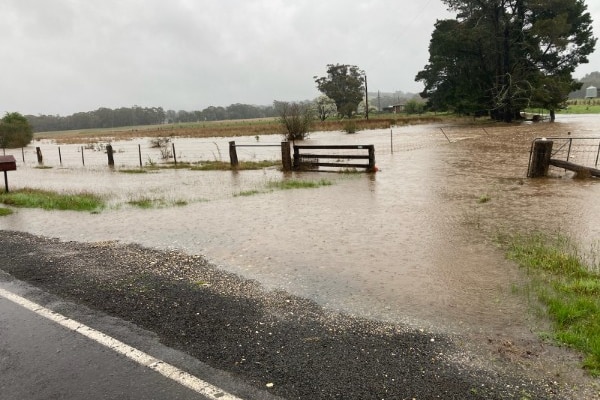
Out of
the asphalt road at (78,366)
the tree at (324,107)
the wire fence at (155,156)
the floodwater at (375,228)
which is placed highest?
the tree at (324,107)

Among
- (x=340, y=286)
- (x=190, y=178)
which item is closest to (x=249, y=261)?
(x=340, y=286)

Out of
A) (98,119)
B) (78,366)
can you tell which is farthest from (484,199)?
(98,119)

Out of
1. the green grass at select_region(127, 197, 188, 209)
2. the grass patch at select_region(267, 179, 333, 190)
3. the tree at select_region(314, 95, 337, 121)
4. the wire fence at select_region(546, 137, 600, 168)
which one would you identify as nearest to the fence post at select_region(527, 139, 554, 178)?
the wire fence at select_region(546, 137, 600, 168)

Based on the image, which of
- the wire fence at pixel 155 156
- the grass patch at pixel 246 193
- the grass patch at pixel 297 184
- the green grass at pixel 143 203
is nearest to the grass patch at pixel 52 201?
the green grass at pixel 143 203

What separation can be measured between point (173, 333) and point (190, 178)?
47.4ft

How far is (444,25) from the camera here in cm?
5412

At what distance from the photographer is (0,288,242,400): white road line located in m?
3.42

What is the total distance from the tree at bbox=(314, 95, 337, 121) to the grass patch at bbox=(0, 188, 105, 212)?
79.9 m

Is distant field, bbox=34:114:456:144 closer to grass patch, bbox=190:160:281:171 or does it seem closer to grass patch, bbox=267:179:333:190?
grass patch, bbox=190:160:281:171

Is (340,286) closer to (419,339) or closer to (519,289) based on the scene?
(419,339)

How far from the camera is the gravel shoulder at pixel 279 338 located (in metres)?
3.40

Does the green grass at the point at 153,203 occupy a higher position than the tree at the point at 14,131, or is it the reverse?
the tree at the point at 14,131

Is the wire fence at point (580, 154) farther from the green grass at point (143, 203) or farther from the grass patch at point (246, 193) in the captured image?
the green grass at point (143, 203)

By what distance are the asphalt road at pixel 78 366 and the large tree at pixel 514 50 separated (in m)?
46.1
